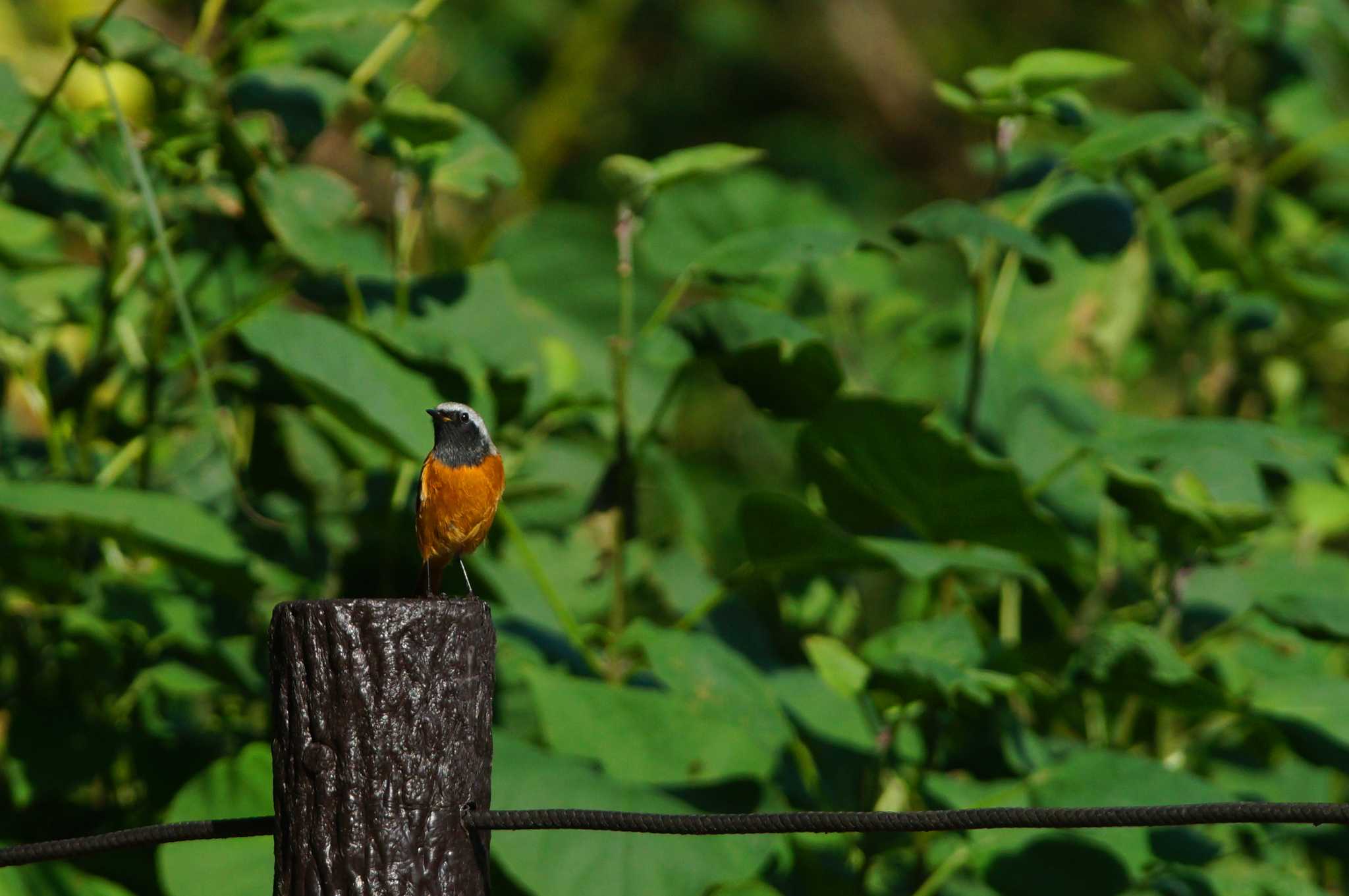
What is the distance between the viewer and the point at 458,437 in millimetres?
1334

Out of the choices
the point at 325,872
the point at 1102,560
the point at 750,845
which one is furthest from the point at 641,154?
the point at 325,872

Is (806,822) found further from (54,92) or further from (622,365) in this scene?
(54,92)

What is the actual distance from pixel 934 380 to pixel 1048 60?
0.76 metres

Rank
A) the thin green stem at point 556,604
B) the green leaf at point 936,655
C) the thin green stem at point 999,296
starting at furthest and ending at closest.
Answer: the thin green stem at point 999,296 → the thin green stem at point 556,604 → the green leaf at point 936,655

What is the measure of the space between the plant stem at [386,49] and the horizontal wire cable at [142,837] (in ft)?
3.59

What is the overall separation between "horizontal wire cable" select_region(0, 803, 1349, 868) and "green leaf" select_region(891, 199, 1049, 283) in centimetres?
76

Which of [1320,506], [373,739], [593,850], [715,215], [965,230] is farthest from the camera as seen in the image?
[715,215]

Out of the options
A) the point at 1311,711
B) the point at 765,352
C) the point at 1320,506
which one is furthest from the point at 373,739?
the point at 1320,506

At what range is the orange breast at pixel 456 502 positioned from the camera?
4.30 feet

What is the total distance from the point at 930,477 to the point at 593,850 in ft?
1.86

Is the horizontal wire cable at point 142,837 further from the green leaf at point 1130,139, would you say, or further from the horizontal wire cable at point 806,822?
the green leaf at point 1130,139

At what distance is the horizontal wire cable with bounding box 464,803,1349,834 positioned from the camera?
0.92 meters

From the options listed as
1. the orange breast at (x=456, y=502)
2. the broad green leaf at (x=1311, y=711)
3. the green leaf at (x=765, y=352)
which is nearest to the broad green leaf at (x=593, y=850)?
the orange breast at (x=456, y=502)

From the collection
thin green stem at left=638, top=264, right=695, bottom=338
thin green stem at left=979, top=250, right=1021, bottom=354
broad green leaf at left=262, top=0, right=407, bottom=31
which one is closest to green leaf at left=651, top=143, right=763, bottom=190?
thin green stem at left=638, top=264, right=695, bottom=338
